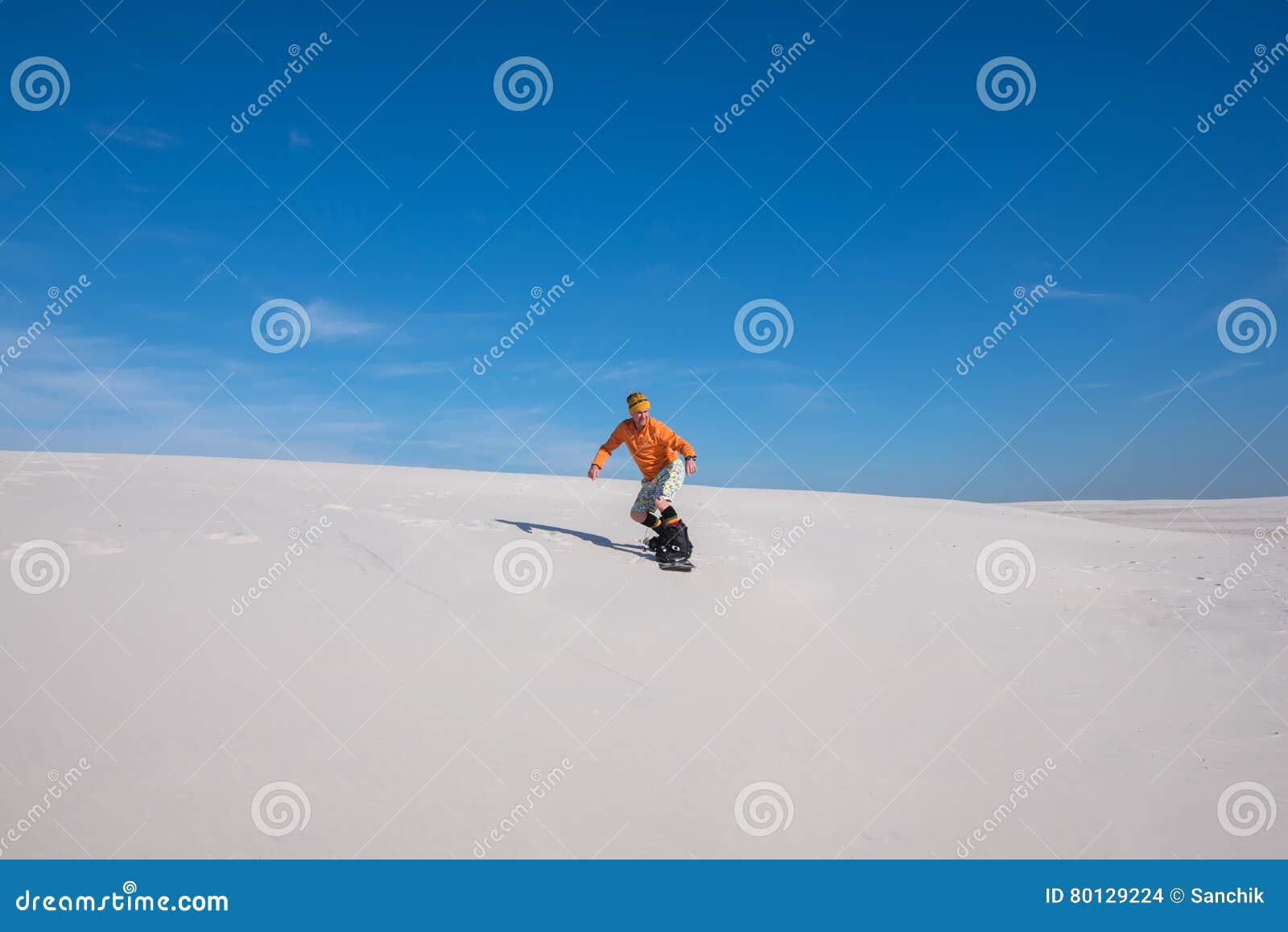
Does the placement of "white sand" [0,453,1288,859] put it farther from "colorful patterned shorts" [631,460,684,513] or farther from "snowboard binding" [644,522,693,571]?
"colorful patterned shorts" [631,460,684,513]

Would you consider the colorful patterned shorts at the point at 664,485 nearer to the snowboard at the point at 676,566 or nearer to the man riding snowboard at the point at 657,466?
the man riding snowboard at the point at 657,466

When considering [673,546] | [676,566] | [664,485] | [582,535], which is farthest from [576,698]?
[582,535]

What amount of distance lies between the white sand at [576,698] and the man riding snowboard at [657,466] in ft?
1.38

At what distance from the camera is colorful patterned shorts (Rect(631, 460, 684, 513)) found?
25.1 ft

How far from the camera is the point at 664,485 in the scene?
7641mm

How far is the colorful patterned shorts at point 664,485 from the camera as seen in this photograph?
764cm

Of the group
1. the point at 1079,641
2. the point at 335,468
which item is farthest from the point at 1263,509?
the point at 335,468

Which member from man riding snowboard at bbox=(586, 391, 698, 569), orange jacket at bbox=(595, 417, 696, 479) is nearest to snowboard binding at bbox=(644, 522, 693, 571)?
man riding snowboard at bbox=(586, 391, 698, 569)

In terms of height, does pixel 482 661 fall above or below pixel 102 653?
above

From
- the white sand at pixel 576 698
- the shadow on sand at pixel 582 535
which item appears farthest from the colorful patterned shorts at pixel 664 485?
the white sand at pixel 576 698

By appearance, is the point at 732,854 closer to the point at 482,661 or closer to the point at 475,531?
the point at 482,661

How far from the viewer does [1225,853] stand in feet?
11.0

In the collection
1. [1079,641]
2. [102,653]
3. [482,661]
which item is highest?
[1079,641]

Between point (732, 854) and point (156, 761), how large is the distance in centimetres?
259
